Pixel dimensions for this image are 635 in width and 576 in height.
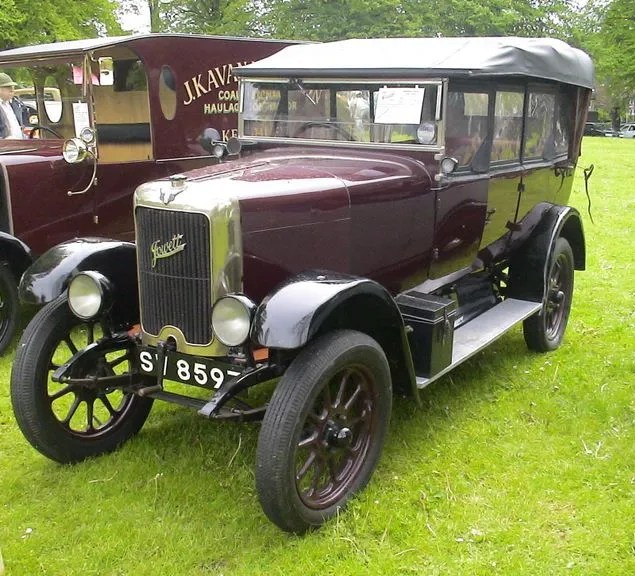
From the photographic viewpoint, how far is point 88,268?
3629 millimetres

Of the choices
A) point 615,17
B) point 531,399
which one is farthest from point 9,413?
point 615,17

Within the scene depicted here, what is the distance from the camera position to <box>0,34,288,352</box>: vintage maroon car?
5.43m

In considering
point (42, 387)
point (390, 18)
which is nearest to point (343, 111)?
point (42, 387)

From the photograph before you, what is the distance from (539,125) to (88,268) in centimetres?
324

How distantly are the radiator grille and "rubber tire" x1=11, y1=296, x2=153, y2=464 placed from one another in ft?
1.59

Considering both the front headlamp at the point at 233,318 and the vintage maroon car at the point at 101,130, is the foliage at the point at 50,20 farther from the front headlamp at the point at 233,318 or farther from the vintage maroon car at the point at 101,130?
the front headlamp at the point at 233,318

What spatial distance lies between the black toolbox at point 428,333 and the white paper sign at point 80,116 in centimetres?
339

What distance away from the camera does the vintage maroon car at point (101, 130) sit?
5434 mm

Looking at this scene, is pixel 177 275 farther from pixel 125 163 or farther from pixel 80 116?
pixel 80 116

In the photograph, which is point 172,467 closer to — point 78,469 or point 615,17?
point 78,469

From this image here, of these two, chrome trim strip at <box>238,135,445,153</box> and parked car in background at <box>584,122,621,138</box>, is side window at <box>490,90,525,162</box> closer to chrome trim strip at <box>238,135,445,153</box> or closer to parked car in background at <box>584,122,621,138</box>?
chrome trim strip at <box>238,135,445,153</box>

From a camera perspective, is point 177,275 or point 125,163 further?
point 125,163

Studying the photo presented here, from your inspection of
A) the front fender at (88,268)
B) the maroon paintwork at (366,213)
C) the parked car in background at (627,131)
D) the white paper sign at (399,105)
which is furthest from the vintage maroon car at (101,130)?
the parked car in background at (627,131)

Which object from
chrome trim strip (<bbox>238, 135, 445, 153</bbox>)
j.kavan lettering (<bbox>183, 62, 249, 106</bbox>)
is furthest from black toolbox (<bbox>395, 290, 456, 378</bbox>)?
j.kavan lettering (<bbox>183, 62, 249, 106</bbox>)
